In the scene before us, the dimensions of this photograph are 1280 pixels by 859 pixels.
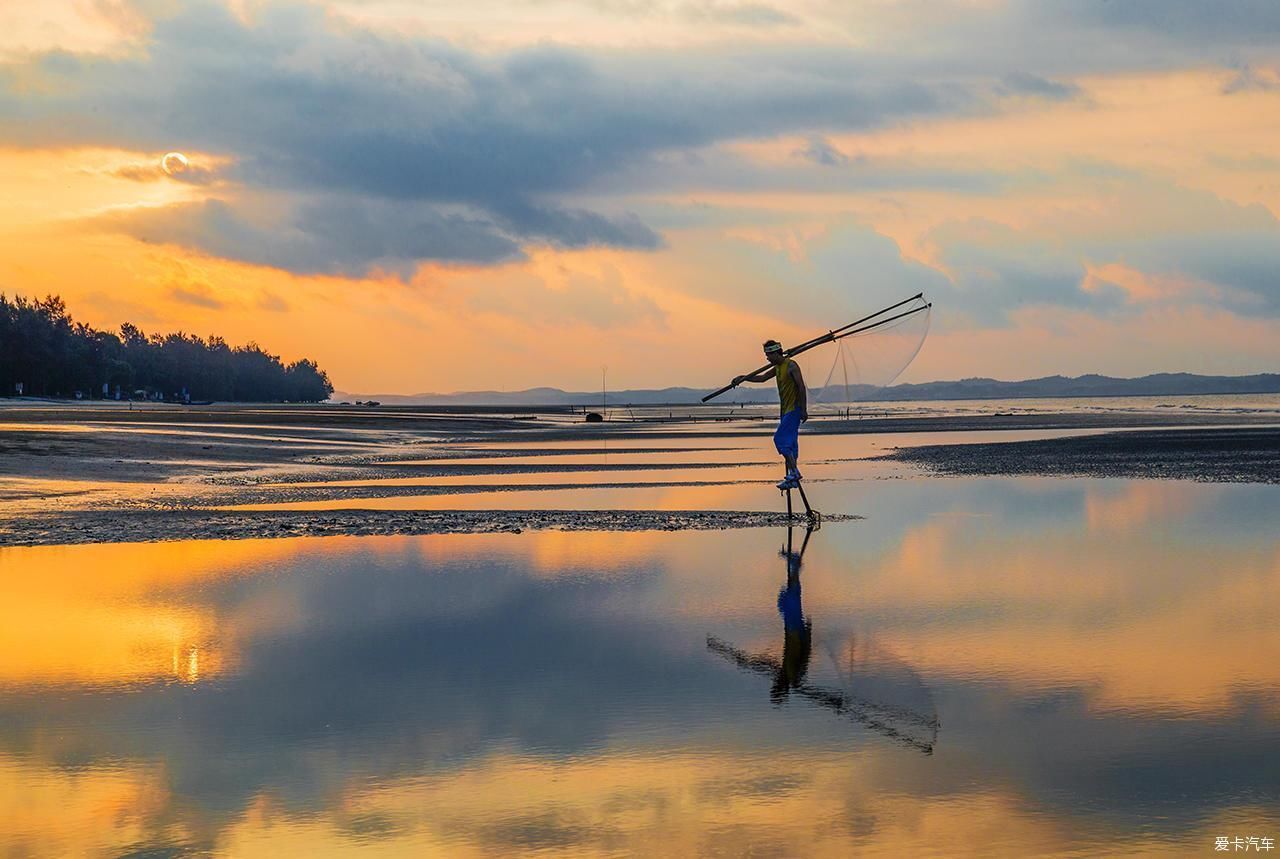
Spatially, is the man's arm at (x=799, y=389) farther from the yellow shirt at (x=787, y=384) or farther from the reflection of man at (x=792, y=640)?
the reflection of man at (x=792, y=640)

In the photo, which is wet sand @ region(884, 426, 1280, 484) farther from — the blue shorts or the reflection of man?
the reflection of man

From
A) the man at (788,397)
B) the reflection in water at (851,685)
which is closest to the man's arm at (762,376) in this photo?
the man at (788,397)

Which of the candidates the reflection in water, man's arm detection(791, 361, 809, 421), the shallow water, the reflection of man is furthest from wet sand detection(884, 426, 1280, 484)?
the reflection in water

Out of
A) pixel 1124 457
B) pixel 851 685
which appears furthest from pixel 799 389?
pixel 1124 457

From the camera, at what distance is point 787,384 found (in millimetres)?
22703

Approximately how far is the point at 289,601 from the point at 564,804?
8089mm

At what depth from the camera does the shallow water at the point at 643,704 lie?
22.0 feet

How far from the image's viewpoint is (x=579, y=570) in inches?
657

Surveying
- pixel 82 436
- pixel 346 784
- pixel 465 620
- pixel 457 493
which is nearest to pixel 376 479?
pixel 457 493

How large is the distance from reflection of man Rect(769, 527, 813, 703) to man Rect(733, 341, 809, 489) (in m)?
6.31

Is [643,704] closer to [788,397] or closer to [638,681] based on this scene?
[638,681]

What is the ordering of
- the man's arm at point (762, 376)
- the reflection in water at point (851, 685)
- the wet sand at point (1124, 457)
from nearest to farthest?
the reflection in water at point (851, 685)
the man's arm at point (762, 376)
the wet sand at point (1124, 457)

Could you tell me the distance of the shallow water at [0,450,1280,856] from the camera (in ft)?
22.0

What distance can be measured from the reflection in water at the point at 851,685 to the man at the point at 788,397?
10042 mm
